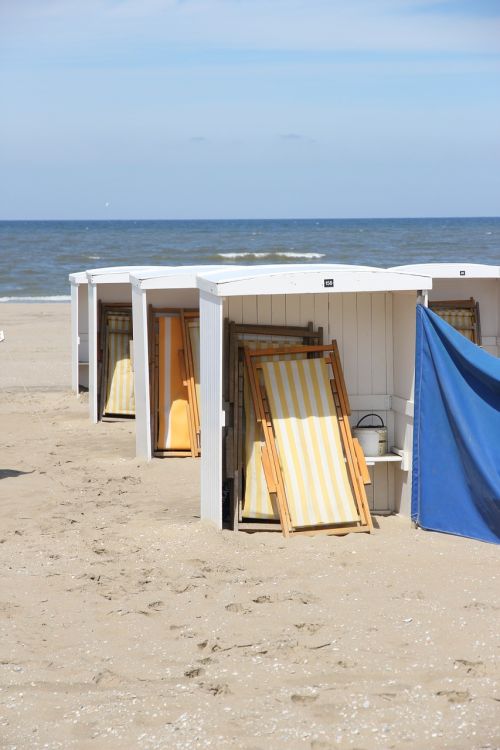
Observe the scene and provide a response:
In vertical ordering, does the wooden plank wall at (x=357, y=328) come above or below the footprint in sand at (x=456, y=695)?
above

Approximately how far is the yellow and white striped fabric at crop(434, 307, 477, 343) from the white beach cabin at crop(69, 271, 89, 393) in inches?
198

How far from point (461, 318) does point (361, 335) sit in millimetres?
3738

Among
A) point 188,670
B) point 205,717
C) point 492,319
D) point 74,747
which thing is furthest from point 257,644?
point 492,319

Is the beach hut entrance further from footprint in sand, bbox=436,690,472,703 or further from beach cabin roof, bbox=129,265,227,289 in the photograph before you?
footprint in sand, bbox=436,690,472,703

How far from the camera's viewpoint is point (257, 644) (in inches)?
213

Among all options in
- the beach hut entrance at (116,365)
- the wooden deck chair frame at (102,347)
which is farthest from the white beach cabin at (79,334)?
the beach hut entrance at (116,365)

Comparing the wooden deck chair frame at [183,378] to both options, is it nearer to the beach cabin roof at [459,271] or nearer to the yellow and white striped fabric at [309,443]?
the beach cabin roof at [459,271]

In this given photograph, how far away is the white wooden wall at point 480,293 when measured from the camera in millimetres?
11703

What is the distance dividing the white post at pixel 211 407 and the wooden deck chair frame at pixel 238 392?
17 cm

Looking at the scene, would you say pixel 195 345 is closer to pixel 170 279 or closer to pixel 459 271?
pixel 170 279

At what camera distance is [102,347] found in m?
12.9

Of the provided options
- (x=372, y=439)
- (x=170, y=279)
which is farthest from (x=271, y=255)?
(x=372, y=439)

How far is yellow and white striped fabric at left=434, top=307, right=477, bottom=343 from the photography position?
1150 centimetres

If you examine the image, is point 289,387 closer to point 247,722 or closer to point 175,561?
point 175,561
